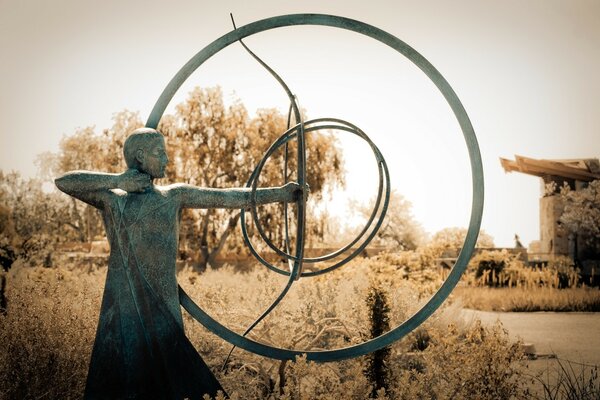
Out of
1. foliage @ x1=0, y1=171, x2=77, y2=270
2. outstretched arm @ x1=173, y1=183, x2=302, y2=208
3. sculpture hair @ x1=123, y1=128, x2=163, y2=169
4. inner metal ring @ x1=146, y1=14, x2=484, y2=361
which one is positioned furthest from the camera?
foliage @ x1=0, y1=171, x2=77, y2=270

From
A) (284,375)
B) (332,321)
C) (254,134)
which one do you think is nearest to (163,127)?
(254,134)

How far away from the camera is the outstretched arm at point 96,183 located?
3.89 metres

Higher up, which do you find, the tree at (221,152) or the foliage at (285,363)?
the tree at (221,152)

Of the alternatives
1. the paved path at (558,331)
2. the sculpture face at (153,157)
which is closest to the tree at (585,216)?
the paved path at (558,331)

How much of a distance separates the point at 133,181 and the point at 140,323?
3.07 feet

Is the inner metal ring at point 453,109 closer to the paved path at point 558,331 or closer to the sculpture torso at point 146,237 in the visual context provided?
the sculpture torso at point 146,237

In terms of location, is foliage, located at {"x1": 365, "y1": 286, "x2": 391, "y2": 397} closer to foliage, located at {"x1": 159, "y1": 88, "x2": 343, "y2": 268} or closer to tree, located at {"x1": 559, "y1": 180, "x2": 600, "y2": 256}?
foliage, located at {"x1": 159, "y1": 88, "x2": 343, "y2": 268}

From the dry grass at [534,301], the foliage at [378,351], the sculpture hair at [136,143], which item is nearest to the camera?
the sculpture hair at [136,143]

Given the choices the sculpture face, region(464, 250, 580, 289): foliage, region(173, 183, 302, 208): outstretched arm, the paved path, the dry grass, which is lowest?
the paved path

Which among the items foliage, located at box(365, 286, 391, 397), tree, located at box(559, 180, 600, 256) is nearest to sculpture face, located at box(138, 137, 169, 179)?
foliage, located at box(365, 286, 391, 397)

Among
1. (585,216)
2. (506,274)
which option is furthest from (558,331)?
(585,216)

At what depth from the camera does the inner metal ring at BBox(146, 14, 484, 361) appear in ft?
14.5

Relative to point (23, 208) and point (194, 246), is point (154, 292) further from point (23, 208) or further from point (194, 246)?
point (23, 208)

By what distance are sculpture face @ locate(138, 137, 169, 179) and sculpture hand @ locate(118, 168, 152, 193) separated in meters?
0.09
